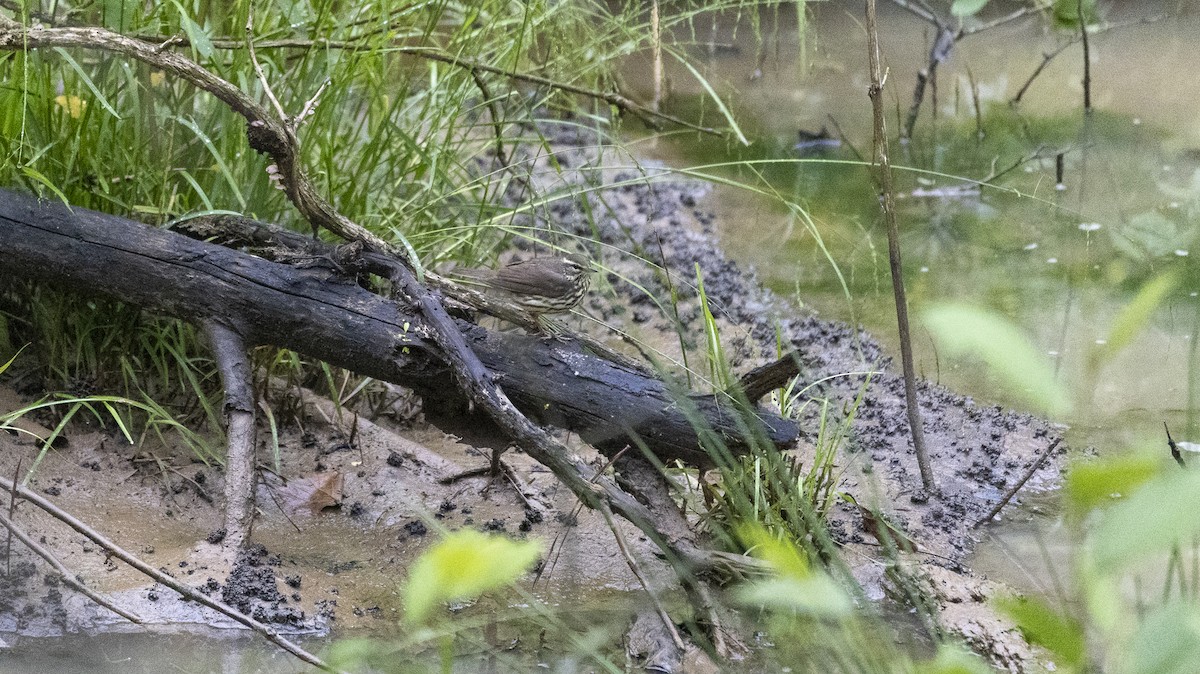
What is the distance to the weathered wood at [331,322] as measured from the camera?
105 inches

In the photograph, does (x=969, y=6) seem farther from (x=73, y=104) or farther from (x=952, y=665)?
(x=73, y=104)

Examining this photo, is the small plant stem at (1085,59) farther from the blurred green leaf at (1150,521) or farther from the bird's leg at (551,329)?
the blurred green leaf at (1150,521)

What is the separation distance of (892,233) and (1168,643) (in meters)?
2.28

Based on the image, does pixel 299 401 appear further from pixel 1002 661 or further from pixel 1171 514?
pixel 1171 514

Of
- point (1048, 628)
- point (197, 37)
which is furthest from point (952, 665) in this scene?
point (197, 37)

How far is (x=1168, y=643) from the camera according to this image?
724mm

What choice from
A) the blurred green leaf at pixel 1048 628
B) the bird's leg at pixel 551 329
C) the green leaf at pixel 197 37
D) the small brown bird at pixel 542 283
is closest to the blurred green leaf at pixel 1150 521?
the blurred green leaf at pixel 1048 628

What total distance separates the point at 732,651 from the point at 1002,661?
65 cm

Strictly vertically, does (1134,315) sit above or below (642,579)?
above

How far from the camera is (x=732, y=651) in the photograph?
7.97ft

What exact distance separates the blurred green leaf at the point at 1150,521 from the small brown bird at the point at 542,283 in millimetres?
2441

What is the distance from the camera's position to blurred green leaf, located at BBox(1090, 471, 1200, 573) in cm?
62

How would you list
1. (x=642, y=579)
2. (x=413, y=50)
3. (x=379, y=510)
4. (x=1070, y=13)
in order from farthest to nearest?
1. (x=1070, y=13)
2. (x=413, y=50)
3. (x=379, y=510)
4. (x=642, y=579)

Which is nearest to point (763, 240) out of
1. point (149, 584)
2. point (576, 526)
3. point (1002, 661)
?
point (576, 526)
